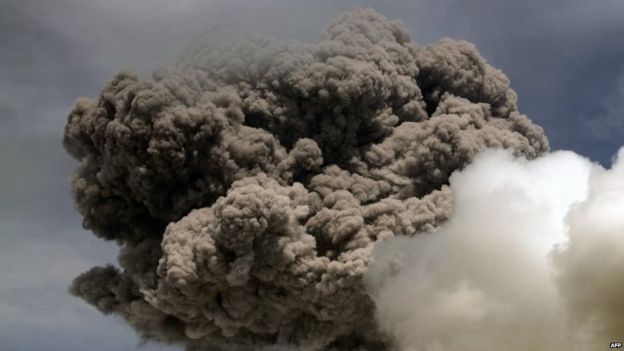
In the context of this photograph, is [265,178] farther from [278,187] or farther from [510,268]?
[510,268]

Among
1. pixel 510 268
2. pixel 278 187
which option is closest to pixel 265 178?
pixel 278 187

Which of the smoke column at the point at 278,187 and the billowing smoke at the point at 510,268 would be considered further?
the smoke column at the point at 278,187

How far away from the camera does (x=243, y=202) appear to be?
111 ft

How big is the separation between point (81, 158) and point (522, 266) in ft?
67.7

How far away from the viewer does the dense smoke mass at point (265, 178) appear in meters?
35.9

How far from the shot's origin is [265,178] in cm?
3744

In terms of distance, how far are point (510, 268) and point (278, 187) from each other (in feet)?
33.0

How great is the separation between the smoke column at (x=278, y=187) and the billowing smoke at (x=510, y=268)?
0.16m

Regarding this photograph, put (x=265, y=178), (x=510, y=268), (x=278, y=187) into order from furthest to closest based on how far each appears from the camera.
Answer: (x=265, y=178), (x=278, y=187), (x=510, y=268)

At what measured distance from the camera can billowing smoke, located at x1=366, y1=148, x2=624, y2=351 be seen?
1071 inches

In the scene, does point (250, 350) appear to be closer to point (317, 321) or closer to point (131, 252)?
point (317, 321)

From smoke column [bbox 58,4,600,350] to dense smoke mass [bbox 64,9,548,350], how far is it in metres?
0.07

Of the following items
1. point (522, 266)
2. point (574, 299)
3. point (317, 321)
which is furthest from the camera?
point (317, 321)

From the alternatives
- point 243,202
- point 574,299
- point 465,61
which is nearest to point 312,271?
point 243,202
